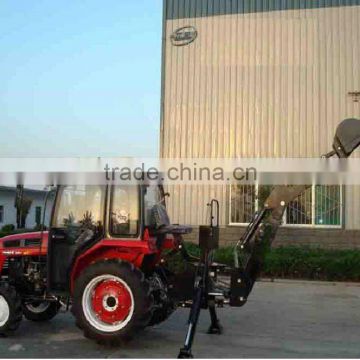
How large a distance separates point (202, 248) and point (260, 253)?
873mm

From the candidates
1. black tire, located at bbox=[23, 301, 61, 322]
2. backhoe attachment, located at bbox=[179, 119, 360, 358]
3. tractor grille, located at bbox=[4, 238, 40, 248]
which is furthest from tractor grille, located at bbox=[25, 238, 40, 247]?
backhoe attachment, located at bbox=[179, 119, 360, 358]

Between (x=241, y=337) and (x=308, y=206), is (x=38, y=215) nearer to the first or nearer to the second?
(x=241, y=337)

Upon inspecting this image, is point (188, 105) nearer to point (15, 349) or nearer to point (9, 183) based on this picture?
point (9, 183)

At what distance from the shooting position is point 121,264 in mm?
7305

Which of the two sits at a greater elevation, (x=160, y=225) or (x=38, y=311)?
(x=160, y=225)

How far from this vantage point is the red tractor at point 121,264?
23.9ft

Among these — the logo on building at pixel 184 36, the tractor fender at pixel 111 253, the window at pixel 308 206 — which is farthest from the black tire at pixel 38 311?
the logo on building at pixel 184 36

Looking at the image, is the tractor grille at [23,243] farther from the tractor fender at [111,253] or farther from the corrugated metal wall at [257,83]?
the corrugated metal wall at [257,83]

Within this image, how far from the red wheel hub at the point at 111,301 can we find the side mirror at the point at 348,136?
130 inches

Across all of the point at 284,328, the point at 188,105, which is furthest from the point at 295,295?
the point at 188,105

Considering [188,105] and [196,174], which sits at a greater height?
[188,105]

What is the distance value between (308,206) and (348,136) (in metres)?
10.8

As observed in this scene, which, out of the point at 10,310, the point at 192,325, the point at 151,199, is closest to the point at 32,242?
the point at 10,310

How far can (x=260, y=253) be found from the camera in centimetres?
792
